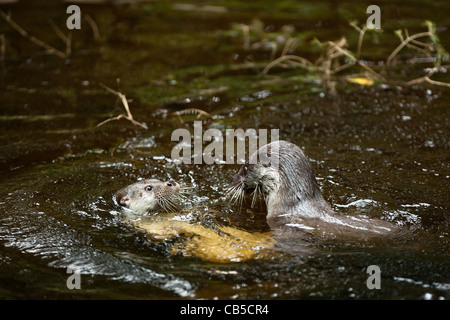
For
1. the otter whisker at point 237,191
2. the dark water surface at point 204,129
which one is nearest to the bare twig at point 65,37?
the dark water surface at point 204,129

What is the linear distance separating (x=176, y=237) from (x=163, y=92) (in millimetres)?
3195

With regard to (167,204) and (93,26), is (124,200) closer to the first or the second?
(167,204)

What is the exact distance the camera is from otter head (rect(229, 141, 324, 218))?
153 inches

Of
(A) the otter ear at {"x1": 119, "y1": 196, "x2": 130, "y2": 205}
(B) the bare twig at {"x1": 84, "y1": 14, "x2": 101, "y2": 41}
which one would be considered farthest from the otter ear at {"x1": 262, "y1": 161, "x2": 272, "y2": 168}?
(B) the bare twig at {"x1": 84, "y1": 14, "x2": 101, "y2": 41}

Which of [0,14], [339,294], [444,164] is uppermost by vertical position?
[0,14]

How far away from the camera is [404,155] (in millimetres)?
4906

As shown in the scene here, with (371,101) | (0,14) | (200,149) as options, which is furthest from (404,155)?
(0,14)

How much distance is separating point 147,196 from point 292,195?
1.06m

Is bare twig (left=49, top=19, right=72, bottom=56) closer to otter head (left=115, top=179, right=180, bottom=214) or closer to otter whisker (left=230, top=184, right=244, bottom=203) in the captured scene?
otter head (left=115, top=179, right=180, bottom=214)

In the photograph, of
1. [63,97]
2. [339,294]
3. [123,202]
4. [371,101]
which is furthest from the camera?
[63,97]

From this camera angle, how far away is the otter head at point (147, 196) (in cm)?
413

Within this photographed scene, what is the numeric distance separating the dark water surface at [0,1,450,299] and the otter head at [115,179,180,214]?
139mm

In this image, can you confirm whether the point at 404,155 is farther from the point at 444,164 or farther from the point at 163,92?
the point at 163,92

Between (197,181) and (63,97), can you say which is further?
(63,97)
